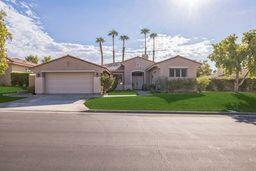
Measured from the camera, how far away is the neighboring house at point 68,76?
114 ft

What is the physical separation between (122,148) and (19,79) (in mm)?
38222

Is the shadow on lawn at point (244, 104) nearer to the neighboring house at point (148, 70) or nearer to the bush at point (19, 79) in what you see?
the neighboring house at point (148, 70)

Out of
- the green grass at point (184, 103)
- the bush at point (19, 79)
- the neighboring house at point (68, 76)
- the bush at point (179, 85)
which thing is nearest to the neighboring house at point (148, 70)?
the bush at point (179, 85)

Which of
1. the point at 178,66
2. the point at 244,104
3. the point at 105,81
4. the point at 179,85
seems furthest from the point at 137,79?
the point at 244,104

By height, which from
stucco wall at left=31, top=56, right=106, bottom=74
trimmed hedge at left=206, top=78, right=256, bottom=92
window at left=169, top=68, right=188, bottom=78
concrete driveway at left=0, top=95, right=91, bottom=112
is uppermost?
stucco wall at left=31, top=56, right=106, bottom=74

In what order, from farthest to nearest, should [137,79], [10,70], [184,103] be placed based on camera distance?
[137,79] < [10,70] < [184,103]

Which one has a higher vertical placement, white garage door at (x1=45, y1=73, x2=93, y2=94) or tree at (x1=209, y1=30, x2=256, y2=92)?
tree at (x1=209, y1=30, x2=256, y2=92)

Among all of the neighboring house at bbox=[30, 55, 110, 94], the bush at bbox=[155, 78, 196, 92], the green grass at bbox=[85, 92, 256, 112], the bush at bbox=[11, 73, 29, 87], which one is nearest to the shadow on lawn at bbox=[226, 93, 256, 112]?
the green grass at bbox=[85, 92, 256, 112]

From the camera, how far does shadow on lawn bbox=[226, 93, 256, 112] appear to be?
2333cm

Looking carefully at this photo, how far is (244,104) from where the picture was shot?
25.0 m

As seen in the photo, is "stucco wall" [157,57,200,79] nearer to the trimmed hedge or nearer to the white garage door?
the trimmed hedge

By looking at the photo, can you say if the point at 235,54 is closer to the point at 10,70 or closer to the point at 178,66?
the point at 178,66

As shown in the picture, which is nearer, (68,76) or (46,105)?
(46,105)

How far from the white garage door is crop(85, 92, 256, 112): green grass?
397 inches
